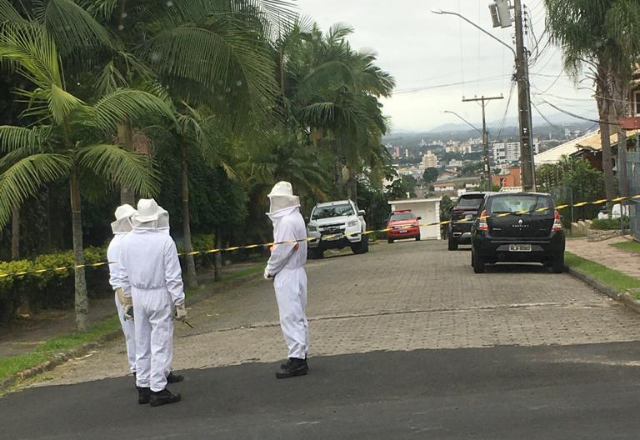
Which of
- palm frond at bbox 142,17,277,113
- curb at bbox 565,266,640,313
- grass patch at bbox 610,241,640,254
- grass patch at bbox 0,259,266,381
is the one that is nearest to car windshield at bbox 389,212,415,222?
grass patch at bbox 610,241,640,254

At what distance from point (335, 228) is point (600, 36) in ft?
33.7

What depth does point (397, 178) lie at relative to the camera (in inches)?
2977

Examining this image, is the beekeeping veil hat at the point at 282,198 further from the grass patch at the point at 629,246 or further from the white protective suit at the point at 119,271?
the grass patch at the point at 629,246

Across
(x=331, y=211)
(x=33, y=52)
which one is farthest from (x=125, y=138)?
(x=331, y=211)

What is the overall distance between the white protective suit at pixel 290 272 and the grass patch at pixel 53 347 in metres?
3.40

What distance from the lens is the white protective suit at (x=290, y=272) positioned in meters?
8.43

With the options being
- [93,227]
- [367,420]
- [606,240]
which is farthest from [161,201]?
[367,420]

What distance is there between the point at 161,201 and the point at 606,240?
41.1 feet

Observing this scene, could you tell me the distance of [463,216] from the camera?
26.5 meters

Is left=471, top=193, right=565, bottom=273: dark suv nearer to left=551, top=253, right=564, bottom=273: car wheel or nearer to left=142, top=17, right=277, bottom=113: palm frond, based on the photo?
left=551, top=253, right=564, bottom=273: car wheel

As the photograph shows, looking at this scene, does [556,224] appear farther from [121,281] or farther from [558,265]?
[121,281]

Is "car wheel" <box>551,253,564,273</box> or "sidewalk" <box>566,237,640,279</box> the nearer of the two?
"sidewalk" <box>566,237,640,279</box>

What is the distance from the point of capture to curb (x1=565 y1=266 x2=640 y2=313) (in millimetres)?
11781

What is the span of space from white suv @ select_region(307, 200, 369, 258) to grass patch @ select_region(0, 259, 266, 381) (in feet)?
48.3
